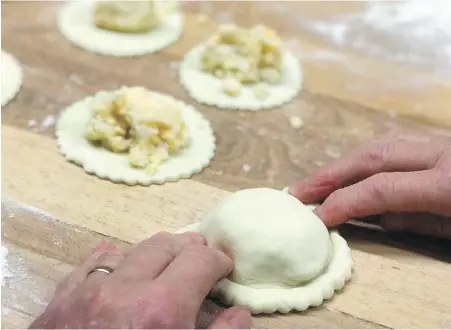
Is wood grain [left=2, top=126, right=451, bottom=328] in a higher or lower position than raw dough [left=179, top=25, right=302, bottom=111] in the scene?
lower

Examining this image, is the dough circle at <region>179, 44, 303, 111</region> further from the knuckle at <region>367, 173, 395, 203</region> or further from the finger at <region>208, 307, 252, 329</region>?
the finger at <region>208, 307, 252, 329</region>

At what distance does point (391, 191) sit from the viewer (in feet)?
3.70

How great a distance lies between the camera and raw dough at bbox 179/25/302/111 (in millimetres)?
1628

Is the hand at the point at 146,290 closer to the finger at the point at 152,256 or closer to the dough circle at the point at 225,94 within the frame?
the finger at the point at 152,256

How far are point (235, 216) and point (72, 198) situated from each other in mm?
392

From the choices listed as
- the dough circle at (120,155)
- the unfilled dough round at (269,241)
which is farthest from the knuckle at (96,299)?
the dough circle at (120,155)

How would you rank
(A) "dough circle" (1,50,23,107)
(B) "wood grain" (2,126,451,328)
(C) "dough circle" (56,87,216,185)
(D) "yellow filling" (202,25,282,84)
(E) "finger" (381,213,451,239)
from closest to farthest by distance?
(B) "wood grain" (2,126,451,328)
(E) "finger" (381,213,451,239)
(C) "dough circle" (56,87,216,185)
(A) "dough circle" (1,50,23,107)
(D) "yellow filling" (202,25,282,84)

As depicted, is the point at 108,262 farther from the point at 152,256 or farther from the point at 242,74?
the point at 242,74

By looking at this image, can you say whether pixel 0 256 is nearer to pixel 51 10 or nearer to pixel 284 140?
pixel 284 140

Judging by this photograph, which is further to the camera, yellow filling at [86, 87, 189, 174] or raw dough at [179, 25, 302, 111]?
raw dough at [179, 25, 302, 111]

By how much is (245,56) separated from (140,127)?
466 millimetres

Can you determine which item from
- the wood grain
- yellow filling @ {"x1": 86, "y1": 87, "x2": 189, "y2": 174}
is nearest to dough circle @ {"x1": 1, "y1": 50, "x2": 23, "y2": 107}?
the wood grain

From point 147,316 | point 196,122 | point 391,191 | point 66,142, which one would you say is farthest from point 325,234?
point 66,142

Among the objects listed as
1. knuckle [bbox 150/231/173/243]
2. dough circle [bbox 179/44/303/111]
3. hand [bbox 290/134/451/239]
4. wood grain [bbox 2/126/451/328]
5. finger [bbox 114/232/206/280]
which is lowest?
wood grain [bbox 2/126/451/328]
